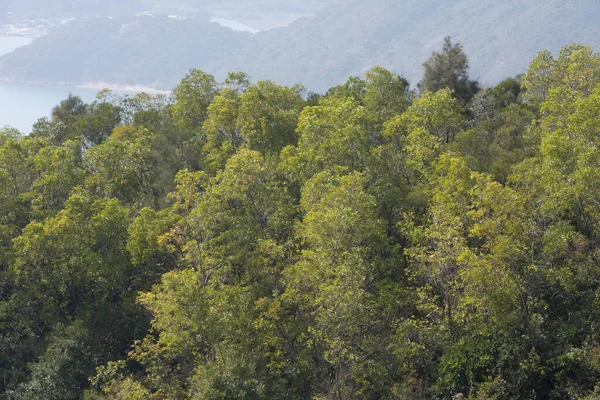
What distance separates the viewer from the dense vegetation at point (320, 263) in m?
21.7

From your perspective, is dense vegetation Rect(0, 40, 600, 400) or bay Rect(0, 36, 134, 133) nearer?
dense vegetation Rect(0, 40, 600, 400)

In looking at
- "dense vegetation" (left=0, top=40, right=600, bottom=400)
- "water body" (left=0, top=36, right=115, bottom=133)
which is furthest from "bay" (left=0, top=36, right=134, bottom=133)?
"dense vegetation" (left=0, top=40, right=600, bottom=400)

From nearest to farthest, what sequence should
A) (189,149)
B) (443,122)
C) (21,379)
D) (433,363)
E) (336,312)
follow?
(336,312) < (433,363) < (21,379) < (443,122) < (189,149)

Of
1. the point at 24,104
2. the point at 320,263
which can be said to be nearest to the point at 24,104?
the point at 24,104

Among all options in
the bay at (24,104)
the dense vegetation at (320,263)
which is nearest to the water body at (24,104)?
the bay at (24,104)

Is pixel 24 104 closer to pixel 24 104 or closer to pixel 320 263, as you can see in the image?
pixel 24 104

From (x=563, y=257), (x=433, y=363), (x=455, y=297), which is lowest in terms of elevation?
(x=433, y=363)

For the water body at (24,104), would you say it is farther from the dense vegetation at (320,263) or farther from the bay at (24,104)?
the dense vegetation at (320,263)

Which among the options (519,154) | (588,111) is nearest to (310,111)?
(519,154)

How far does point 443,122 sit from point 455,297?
608 inches

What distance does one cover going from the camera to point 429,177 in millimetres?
29141

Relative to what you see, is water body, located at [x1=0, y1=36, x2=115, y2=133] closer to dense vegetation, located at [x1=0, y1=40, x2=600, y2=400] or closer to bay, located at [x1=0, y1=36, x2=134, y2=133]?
bay, located at [x1=0, y1=36, x2=134, y2=133]

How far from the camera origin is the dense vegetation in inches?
853

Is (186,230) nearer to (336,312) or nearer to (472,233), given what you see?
(336,312)
